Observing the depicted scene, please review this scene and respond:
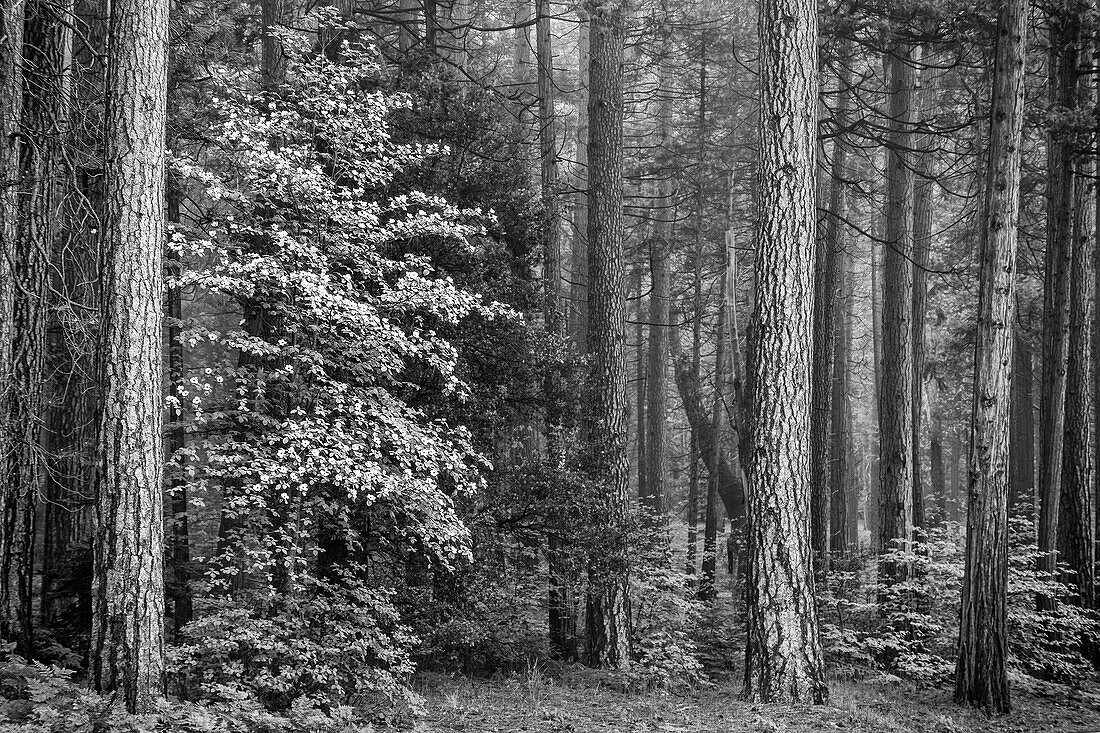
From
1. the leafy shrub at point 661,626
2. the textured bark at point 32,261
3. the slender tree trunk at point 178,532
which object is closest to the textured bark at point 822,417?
the leafy shrub at point 661,626

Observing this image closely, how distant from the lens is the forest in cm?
649

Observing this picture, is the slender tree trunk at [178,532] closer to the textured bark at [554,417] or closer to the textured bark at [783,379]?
the textured bark at [554,417]

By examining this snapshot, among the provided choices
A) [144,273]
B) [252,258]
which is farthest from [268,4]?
[144,273]

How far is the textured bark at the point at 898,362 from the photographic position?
42.6 feet

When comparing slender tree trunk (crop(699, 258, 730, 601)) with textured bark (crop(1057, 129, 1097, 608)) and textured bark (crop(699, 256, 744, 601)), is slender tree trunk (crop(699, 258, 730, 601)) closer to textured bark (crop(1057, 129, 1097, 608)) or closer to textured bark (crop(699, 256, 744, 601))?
textured bark (crop(699, 256, 744, 601))

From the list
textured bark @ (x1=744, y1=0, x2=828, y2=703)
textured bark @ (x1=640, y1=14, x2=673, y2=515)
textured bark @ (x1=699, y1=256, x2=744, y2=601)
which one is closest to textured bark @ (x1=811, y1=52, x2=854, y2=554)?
textured bark @ (x1=699, y1=256, x2=744, y2=601)

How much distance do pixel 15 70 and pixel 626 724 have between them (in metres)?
8.22

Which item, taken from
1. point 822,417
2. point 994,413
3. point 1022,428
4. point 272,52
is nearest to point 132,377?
point 272,52

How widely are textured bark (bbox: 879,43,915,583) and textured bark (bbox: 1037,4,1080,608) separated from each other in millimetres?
2008

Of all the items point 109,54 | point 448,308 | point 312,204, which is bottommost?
point 448,308

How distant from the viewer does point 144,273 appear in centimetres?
599

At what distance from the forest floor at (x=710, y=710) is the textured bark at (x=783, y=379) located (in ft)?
1.64

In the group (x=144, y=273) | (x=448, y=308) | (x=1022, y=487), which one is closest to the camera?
(x=144, y=273)

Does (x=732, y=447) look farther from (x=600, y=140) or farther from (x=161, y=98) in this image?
(x=161, y=98)
